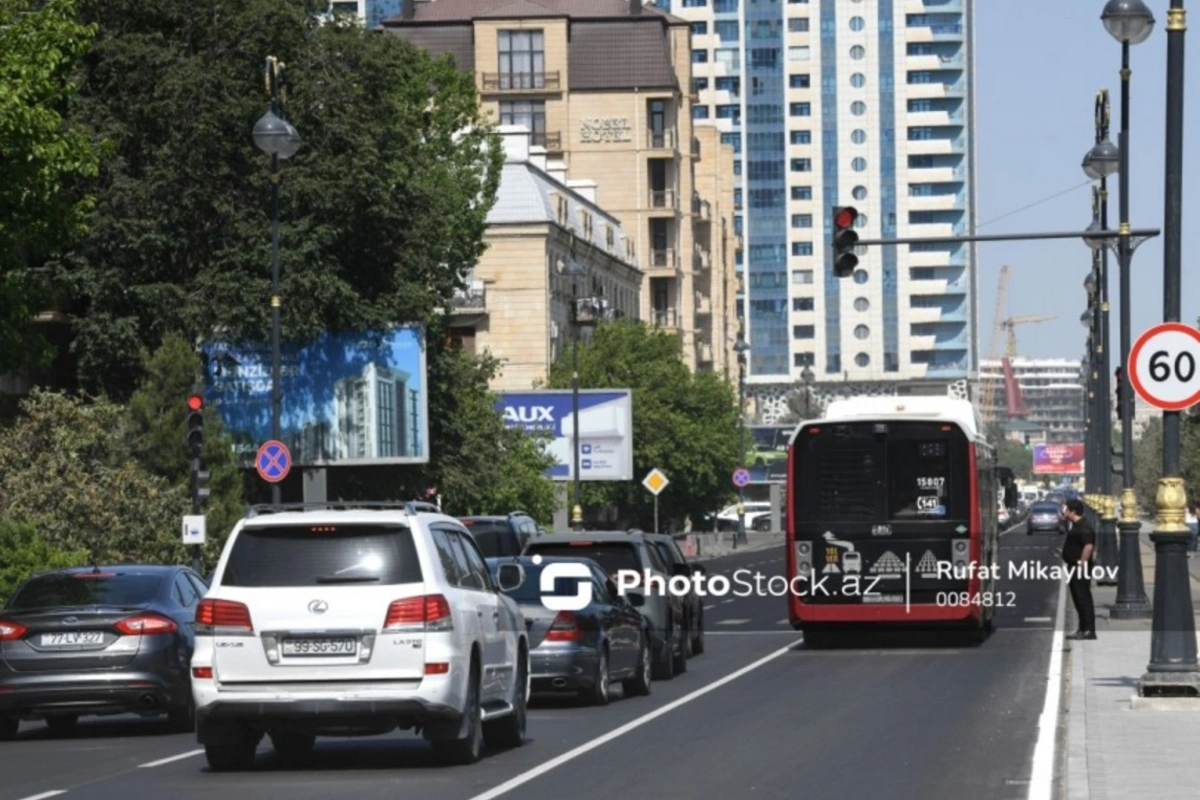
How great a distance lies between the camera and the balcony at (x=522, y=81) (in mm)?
125812

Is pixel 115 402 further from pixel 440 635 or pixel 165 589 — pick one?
pixel 440 635

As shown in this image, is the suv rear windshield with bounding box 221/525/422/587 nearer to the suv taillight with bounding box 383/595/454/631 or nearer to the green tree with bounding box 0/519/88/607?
the suv taillight with bounding box 383/595/454/631

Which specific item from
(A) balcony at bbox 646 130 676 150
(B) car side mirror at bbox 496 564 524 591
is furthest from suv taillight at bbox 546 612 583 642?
(A) balcony at bbox 646 130 676 150

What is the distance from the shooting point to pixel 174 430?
51344 mm

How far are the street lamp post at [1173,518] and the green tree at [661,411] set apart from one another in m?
73.5

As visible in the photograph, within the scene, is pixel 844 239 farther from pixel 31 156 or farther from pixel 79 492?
pixel 79 492

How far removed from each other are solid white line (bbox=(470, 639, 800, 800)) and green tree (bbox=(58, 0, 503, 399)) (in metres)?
26.9

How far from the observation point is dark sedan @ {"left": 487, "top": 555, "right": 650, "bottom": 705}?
2362 cm

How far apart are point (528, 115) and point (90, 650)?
10721cm

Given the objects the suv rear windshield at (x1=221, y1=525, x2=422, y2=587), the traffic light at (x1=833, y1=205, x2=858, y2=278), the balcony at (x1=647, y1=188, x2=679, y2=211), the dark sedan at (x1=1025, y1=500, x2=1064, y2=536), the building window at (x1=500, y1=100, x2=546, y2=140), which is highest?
the building window at (x1=500, y1=100, x2=546, y2=140)

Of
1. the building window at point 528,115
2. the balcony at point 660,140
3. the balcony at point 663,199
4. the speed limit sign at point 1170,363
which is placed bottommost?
the speed limit sign at point 1170,363

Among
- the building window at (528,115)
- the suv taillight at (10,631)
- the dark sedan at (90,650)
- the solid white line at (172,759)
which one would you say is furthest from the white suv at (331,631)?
the building window at (528,115)

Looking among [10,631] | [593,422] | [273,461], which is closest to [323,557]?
[10,631]

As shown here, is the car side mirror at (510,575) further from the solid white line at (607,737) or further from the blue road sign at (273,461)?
the blue road sign at (273,461)
